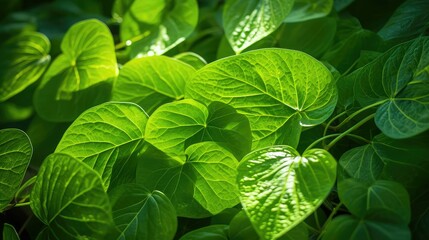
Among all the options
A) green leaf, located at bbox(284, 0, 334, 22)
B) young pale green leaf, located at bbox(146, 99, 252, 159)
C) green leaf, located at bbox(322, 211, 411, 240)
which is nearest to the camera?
green leaf, located at bbox(322, 211, 411, 240)

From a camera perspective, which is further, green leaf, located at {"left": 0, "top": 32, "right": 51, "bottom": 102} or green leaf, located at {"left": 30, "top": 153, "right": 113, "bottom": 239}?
green leaf, located at {"left": 0, "top": 32, "right": 51, "bottom": 102}

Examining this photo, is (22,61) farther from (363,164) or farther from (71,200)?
(363,164)

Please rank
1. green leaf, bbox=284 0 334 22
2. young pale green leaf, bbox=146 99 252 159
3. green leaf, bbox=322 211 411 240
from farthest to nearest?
green leaf, bbox=284 0 334 22 < young pale green leaf, bbox=146 99 252 159 < green leaf, bbox=322 211 411 240

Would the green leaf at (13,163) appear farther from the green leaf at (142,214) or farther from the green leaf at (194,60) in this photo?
the green leaf at (194,60)

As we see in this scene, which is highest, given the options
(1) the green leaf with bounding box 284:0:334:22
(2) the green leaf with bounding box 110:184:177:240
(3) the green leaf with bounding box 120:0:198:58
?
(1) the green leaf with bounding box 284:0:334:22

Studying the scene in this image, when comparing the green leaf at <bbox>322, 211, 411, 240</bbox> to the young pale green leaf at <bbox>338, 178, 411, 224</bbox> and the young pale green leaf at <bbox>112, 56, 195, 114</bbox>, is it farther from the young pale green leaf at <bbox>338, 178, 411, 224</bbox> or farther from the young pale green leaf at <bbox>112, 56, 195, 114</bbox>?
the young pale green leaf at <bbox>112, 56, 195, 114</bbox>

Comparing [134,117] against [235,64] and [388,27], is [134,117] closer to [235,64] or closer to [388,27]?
[235,64]

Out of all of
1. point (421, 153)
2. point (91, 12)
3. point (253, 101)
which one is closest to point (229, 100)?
point (253, 101)

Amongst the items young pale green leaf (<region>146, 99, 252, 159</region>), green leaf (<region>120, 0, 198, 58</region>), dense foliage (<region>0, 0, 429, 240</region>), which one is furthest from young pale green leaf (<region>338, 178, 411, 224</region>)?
green leaf (<region>120, 0, 198, 58</region>)
